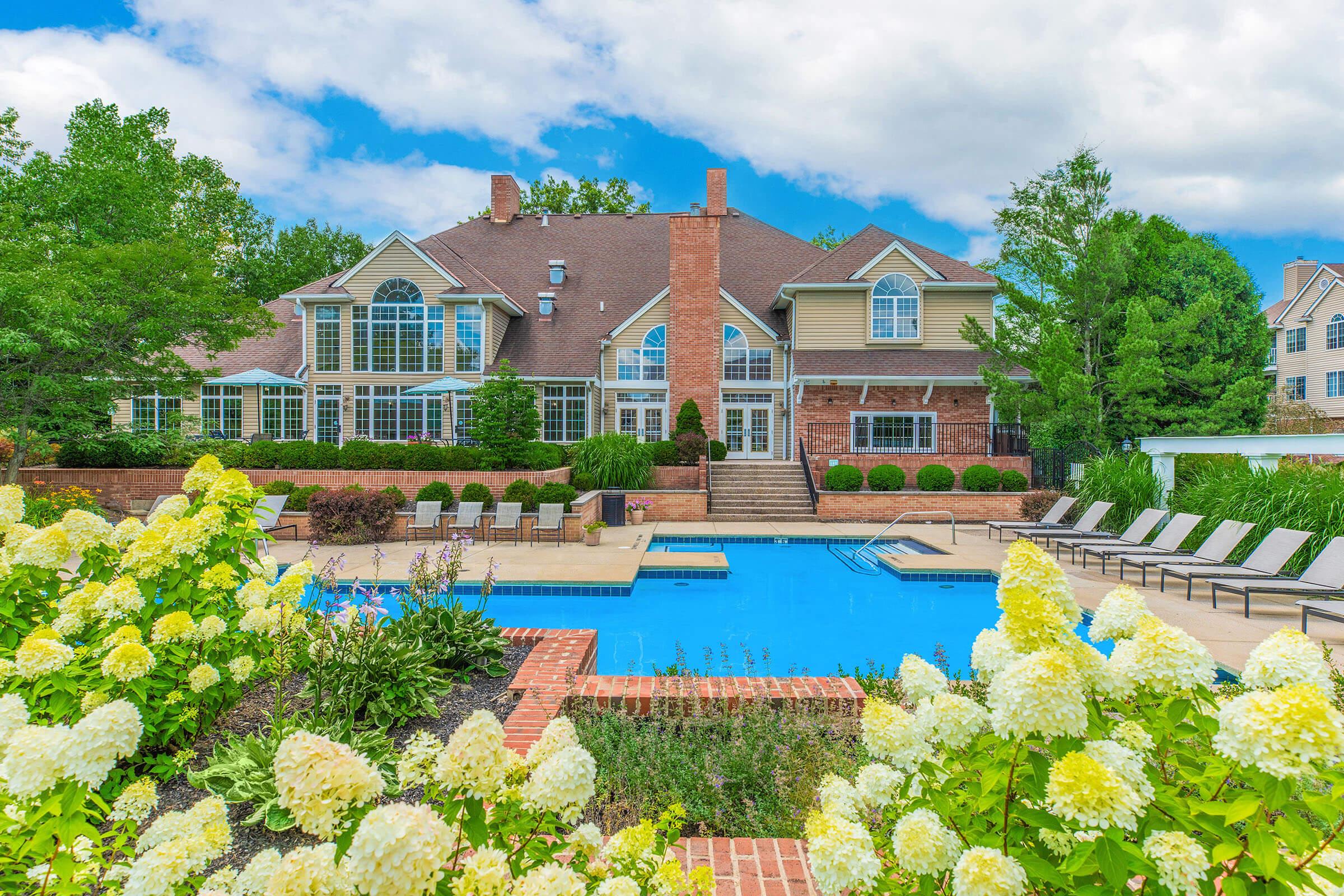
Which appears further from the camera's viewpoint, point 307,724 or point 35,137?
point 35,137

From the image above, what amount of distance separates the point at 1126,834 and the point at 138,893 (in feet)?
7.18

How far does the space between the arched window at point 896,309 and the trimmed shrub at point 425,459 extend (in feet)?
48.3

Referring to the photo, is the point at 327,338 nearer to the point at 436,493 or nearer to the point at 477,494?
the point at 436,493

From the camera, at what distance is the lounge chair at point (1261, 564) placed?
8.56 metres

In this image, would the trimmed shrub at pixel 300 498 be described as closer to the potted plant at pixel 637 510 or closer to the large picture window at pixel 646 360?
the potted plant at pixel 637 510

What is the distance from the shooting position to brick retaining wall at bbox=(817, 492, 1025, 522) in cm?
1812

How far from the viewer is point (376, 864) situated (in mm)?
1142

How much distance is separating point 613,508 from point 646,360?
8163 mm

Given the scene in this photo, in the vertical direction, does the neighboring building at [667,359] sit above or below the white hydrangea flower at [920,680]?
above

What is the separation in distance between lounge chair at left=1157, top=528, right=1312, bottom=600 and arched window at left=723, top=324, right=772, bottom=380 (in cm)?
1569

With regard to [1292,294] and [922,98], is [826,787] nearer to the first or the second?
[922,98]

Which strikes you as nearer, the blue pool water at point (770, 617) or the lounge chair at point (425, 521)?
the blue pool water at point (770, 617)

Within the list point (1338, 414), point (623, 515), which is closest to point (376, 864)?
point (623, 515)

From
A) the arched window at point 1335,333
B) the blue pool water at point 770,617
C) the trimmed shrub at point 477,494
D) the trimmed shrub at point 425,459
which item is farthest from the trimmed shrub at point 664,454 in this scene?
the arched window at point 1335,333
